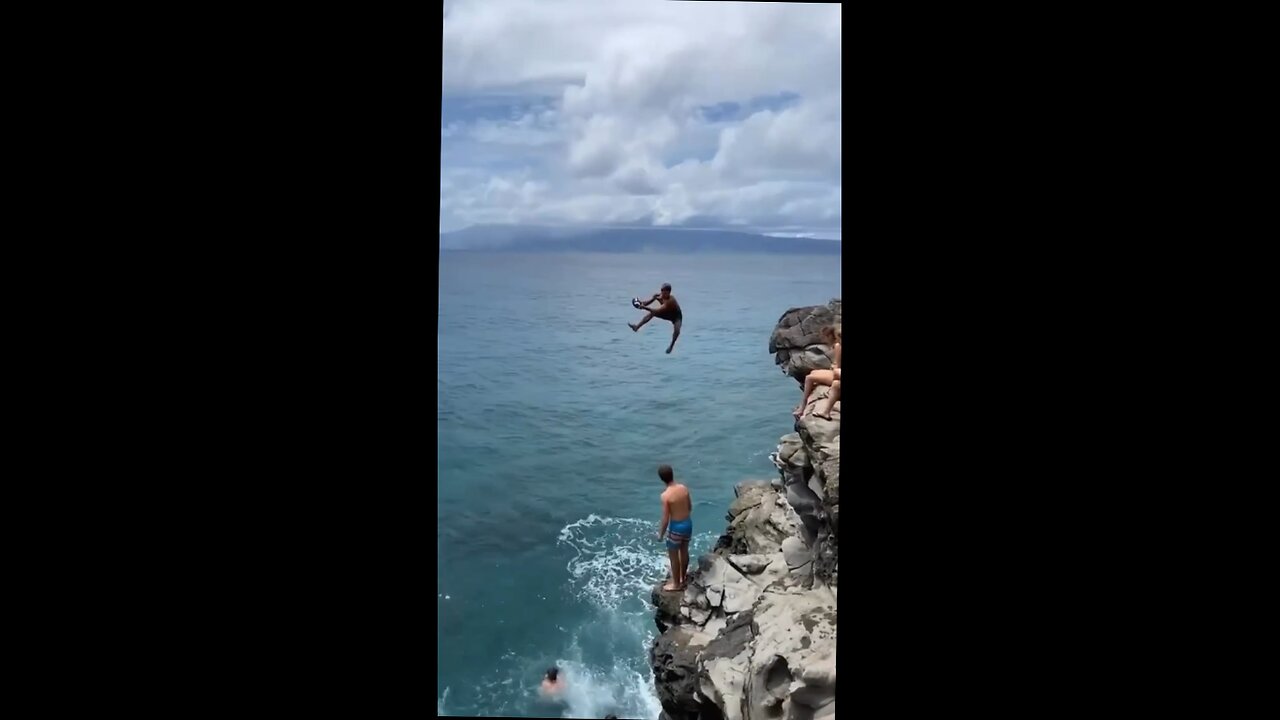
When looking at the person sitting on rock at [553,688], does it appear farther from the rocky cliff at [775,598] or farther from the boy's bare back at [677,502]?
the boy's bare back at [677,502]

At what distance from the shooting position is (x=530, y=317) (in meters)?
26.6

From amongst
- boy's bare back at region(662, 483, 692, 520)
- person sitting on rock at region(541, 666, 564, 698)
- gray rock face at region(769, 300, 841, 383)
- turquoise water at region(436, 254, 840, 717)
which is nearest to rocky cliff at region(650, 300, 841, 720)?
gray rock face at region(769, 300, 841, 383)

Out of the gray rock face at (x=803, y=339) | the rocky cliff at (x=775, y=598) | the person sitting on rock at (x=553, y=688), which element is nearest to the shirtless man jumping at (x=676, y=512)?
the rocky cliff at (x=775, y=598)

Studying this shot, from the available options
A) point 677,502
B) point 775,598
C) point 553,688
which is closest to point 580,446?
point 553,688

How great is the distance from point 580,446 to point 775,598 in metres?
16.4

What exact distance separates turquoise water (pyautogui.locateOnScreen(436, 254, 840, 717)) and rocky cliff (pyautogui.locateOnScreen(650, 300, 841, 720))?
12.9ft

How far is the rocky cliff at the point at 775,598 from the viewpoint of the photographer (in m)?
5.00

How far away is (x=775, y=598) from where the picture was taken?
5840mm

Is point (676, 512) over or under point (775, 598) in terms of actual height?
over

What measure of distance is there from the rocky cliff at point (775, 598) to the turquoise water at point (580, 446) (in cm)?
394

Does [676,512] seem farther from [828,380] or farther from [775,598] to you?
[828,380]
